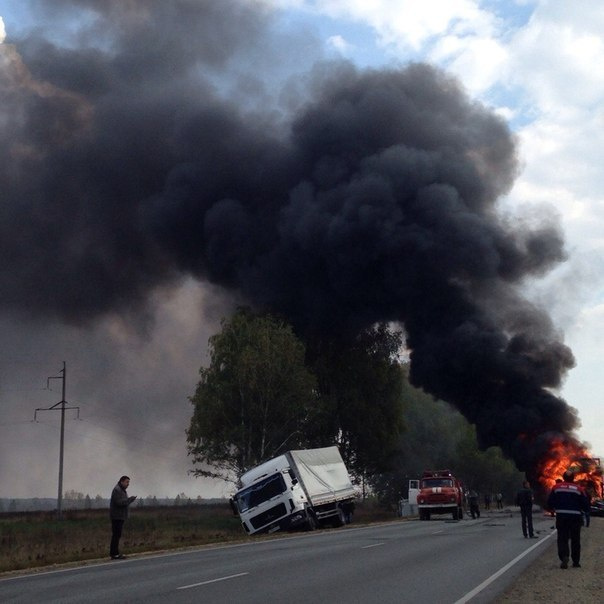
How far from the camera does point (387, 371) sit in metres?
62.5

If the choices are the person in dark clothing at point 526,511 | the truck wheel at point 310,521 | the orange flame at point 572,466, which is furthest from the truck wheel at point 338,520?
the person in dark clothing at point 526,511

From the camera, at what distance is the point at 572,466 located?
40.1 metres

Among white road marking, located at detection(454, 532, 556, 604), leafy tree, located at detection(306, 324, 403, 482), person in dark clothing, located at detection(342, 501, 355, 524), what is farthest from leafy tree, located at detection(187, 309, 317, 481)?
white road marking, located at detection(454, 532, 556, 604)

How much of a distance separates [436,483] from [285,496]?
575 inches

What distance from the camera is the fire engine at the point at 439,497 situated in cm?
4497

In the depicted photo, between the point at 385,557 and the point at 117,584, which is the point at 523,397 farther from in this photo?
the point at 117,584

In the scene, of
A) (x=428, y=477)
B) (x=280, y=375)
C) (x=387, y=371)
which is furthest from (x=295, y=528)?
(x=387, y=371)

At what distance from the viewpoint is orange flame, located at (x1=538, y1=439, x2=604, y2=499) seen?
40.1 meters

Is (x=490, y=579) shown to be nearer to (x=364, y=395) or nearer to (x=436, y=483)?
(x=436, y=483)

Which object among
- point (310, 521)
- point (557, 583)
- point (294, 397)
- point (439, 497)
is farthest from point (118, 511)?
point (294, 397)

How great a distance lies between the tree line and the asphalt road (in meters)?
29.2

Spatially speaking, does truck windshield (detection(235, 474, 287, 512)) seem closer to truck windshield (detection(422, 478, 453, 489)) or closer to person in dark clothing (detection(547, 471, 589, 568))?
truck windshield (detection(422, 478, 453, 489))

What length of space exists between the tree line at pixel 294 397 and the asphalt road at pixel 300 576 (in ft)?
95.7

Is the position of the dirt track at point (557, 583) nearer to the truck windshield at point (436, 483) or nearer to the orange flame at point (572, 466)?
the orange flame at point (572, 466)
